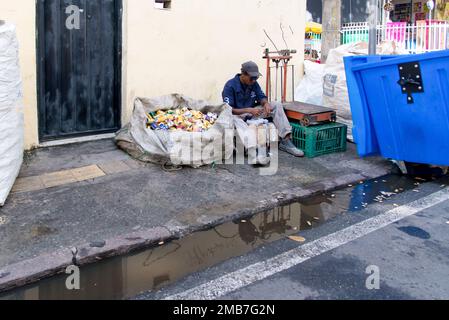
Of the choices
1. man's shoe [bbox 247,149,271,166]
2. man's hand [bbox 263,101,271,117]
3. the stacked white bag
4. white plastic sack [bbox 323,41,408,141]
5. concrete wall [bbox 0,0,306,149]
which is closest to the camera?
the stacked white bag

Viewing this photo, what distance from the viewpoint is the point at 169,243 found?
3.95 meters

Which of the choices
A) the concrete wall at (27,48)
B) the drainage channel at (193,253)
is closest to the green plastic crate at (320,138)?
the drainage channel at (193,253)

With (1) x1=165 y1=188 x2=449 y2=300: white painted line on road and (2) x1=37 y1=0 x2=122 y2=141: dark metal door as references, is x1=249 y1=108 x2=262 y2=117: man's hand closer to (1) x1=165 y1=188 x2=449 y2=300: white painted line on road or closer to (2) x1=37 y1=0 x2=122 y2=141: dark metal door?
(2) x1=37 y1=0 x2=122 y2=141: dark metal door

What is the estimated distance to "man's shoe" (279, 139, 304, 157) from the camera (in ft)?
21.3

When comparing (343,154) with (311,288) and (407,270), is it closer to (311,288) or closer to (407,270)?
(407,270)

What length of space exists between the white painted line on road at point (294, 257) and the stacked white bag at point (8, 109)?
213cm

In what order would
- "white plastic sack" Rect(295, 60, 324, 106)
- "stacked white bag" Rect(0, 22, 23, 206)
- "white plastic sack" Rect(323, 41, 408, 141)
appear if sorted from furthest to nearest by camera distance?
"white plastic sack" Rect(295, 60, 324, 106) < "white plastic sack" Rect(323, 41, 408, 141) < "stacked white bag" Rect(0, 22, 23, 206)

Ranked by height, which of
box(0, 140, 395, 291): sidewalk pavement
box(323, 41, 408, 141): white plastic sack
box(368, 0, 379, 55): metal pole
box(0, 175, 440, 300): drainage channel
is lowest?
box(0, 175, 440, 300): drainage channel

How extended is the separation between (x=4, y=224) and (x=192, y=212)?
1614 millimetres

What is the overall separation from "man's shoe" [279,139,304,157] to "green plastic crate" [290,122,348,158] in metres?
0.11

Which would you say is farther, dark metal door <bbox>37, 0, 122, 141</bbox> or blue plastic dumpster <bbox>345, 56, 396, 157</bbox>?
blue plastic dumpster <bbox>345, 56, 396, 157</bbox>

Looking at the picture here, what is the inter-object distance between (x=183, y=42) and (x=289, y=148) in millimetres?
2179

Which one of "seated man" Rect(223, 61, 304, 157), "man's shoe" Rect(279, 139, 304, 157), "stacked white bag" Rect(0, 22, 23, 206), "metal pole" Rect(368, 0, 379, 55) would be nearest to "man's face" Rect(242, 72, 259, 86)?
"seated man" Rect(223, 61, 304, 157)
